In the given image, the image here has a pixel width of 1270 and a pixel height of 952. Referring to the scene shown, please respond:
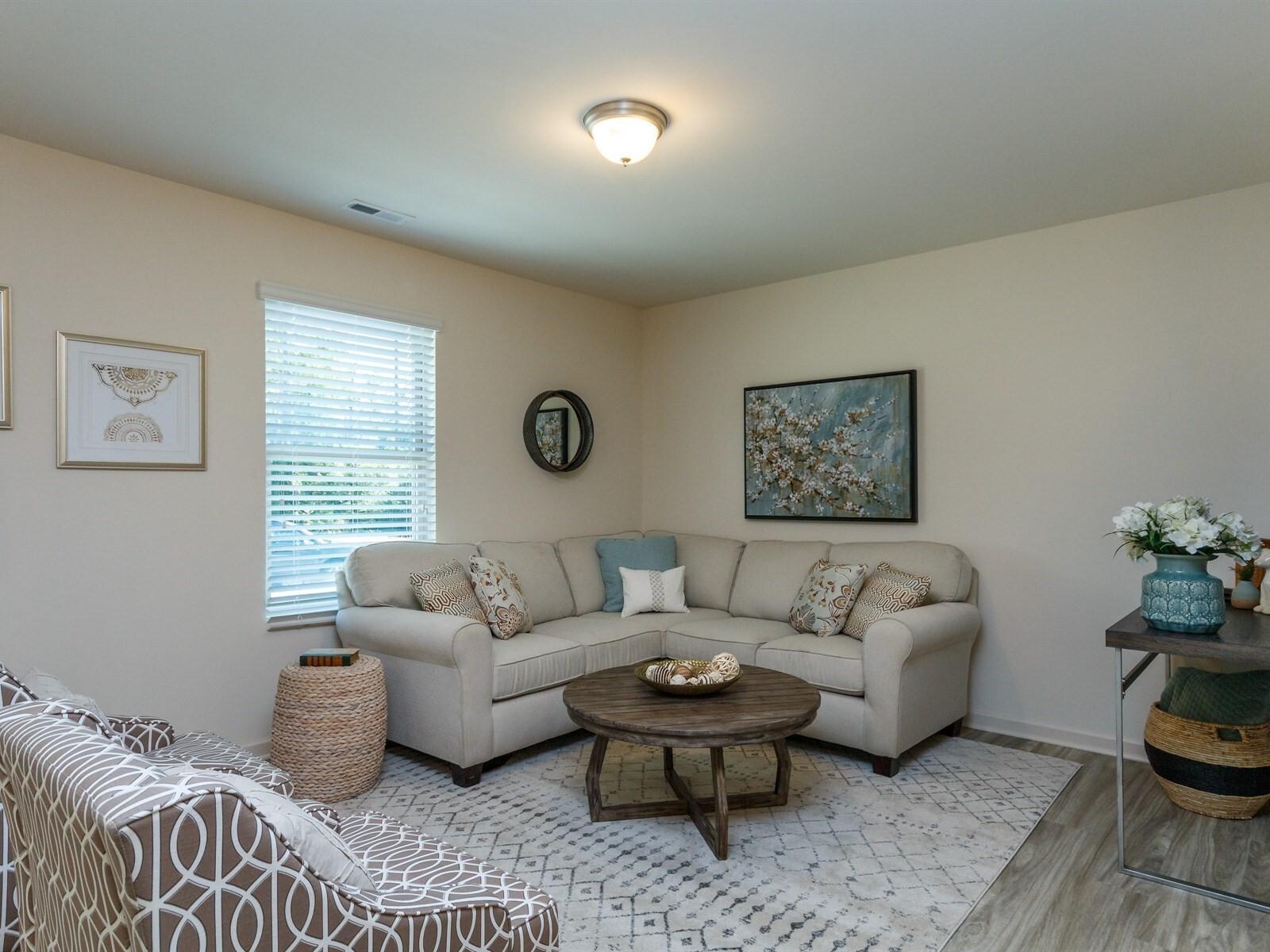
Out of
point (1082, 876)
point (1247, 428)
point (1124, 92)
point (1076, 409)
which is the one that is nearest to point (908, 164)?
point (1124, 92)

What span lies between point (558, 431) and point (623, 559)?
0.95m

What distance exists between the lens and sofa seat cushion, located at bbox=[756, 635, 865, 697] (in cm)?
350

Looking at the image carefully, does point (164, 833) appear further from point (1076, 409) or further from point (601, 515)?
point (601, 515)

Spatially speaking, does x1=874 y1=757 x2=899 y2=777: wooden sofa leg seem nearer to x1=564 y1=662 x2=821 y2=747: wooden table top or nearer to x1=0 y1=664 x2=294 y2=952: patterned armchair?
x1=564 y1=662 x2=821 y2=747: wooden table top

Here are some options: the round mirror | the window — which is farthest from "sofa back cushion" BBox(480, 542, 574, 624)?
the round mirror

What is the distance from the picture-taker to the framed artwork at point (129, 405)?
3033mm

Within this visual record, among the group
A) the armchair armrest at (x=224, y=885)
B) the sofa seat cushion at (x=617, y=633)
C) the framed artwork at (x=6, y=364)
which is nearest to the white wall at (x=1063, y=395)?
Answer: the sofa seat cushion at (x=617, y=633)

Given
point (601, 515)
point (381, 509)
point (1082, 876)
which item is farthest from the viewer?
point (601, 515)

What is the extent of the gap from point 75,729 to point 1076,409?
13.6 feet

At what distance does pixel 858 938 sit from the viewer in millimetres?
2191

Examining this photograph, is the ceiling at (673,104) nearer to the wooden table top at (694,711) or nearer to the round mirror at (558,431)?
the round mirror at (558,431)

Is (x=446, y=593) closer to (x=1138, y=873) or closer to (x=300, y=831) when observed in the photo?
(x=300, y=831)

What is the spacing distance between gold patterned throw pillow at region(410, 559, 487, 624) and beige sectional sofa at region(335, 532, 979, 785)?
0.12m

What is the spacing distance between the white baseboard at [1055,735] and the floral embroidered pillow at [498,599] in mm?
2515
